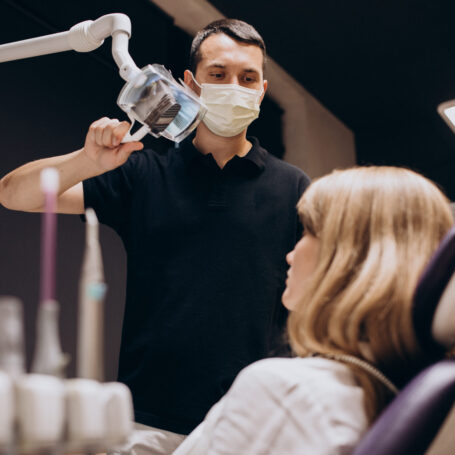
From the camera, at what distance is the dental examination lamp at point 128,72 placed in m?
1.03

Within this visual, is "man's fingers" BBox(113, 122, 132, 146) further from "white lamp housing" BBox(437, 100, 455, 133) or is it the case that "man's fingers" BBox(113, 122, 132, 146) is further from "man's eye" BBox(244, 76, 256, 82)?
"white lamp housing" BBox(437, 100, 455, 133)

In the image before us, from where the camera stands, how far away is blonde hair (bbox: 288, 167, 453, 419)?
79cm

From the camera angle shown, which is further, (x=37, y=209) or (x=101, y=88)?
(x=101, y=88)

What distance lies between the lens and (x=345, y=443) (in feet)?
2.37

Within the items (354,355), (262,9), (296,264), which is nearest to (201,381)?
(296,264)

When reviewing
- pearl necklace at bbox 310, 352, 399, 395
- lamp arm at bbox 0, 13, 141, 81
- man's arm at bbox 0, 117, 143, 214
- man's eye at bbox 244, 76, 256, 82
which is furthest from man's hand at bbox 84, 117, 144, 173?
pearl necklace at bbox 310, 352, 399, 395

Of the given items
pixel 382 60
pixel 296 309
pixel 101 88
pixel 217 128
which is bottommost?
pixel 296 309

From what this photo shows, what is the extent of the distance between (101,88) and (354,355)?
6.75 feet

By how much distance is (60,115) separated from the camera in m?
2.38

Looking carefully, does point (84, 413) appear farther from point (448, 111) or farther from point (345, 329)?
point (448, 111)

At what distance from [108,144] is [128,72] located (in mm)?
214

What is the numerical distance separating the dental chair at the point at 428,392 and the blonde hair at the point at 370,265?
60 millimetres

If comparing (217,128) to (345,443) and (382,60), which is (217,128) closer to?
(345,443)

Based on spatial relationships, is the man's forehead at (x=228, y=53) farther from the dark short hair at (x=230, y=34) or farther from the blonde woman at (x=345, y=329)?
the blonde woman at (x=345, y=329)
